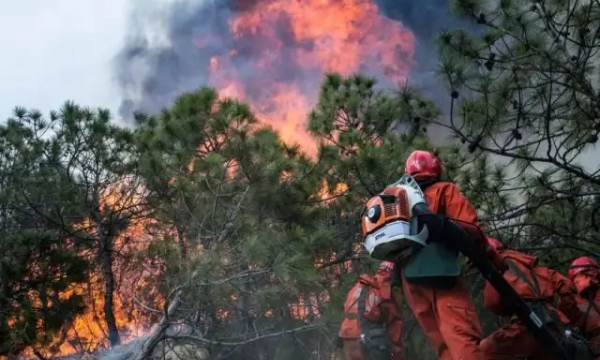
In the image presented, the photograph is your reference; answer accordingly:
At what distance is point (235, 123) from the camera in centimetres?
542

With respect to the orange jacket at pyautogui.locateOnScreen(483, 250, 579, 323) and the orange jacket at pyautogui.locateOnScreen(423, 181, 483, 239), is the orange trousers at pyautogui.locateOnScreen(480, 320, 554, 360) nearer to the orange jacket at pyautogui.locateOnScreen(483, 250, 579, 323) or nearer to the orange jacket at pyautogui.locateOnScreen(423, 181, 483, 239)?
the orange jacket at pyautogui.locateOnScreen(483, 250, 579, 323)

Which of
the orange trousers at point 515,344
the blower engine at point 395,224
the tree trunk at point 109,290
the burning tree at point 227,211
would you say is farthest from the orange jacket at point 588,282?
the tree trunk at point 109,290

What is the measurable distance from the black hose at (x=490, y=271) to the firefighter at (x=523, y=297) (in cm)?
8

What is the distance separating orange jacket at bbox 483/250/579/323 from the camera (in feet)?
10.7

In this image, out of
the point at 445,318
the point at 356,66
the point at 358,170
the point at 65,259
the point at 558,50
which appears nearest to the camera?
the point at 445,318

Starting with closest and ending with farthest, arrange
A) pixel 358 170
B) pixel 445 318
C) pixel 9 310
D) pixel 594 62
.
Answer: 1. pixel 445 318
2. pixel 594 62
3. pixel 358 170
4. pixel 9 310

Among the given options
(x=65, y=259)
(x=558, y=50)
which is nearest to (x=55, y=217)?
(x=65, y=259)

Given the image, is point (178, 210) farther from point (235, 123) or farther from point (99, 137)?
point (99, 137)

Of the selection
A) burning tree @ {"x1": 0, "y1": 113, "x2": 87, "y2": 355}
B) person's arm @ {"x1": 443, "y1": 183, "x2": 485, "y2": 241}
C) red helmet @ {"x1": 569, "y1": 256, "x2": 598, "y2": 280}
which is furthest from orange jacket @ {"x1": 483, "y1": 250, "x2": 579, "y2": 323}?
burning tree @ {"x1": 0, "y1": 113, "x2": 87, "y2": 355}

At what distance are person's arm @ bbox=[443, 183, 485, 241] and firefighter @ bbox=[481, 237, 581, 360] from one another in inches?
5.9

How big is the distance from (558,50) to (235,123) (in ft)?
9.70

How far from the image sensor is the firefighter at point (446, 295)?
2963 millimetres

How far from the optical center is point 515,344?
10.6 feet

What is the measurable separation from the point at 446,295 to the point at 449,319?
140 mm
